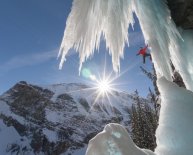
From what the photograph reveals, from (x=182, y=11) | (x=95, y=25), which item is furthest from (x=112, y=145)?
(x=182, y=11)

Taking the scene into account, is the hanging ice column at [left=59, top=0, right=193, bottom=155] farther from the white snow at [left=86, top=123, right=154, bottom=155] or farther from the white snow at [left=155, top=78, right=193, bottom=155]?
the white snow at [left=86, top=123, right=154, bottom=155]

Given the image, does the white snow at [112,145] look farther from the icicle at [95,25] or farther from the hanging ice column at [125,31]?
the icicle at [95,25]

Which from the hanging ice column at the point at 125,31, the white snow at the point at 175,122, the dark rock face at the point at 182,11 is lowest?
the white snow at the point at 175,122

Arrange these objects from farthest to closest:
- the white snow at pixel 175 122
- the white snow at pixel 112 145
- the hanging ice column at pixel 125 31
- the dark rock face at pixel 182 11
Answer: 1. the dark rock face at pixel 182 11
2. the hanging ice column at pixel 125 31
3. the white snow at pixel 175 122
4. the white snow at pixel 112 145

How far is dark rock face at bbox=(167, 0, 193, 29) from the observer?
4777 mm

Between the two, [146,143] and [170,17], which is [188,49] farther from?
[146,143]

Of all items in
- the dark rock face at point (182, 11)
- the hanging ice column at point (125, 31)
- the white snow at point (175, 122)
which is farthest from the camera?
the dark rock face at point (182, 11)

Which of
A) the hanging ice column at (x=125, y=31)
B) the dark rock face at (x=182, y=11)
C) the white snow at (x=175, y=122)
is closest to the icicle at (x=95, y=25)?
the hanging ice column at (x=125, y=31)

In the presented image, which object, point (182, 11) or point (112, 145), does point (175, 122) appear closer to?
point (112, 145)

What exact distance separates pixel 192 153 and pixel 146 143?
2948 cm

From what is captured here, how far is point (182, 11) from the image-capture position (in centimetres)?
486

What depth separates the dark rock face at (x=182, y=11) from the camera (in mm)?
4777

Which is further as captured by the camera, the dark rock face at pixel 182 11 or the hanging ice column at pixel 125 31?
the dark rock face at pixel 182 11

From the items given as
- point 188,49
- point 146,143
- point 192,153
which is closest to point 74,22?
point 188,49
